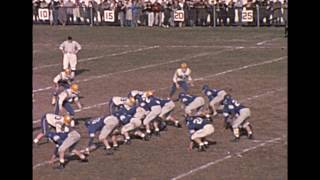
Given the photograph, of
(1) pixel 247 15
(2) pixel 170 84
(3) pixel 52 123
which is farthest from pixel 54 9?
(3) pixel 52 123

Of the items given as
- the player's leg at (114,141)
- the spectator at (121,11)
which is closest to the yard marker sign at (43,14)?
the spectator at (121,11)

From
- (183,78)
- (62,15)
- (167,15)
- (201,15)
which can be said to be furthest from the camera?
(62,15)

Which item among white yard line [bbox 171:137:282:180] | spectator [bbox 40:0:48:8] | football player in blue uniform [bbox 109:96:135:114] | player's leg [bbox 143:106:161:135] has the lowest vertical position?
→ white yard line [bbox 171:137:282:180]

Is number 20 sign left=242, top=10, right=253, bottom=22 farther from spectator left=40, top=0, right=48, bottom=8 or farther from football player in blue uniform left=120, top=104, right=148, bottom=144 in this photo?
football player in blue uniform left=120, top=104, right=148, bottom=144

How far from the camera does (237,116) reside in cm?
1528

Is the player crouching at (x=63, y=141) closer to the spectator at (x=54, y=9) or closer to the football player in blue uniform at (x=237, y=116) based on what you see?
the football player in blue uniform at (x=237, y=116)

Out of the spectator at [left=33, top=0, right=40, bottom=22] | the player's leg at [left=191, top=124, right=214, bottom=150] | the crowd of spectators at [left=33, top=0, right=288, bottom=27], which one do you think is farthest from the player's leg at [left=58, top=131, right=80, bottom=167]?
the spectator at [left=33, top=0, right=40, bottom=22]

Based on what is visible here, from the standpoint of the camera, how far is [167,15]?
4281 centimetres

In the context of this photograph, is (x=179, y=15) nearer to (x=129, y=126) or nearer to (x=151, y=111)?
(x=151, y=111)

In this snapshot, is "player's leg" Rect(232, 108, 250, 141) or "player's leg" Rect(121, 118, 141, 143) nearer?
"player's leg" Rect(121, 118, 141, 143)

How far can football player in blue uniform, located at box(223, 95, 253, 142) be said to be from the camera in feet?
49.5
